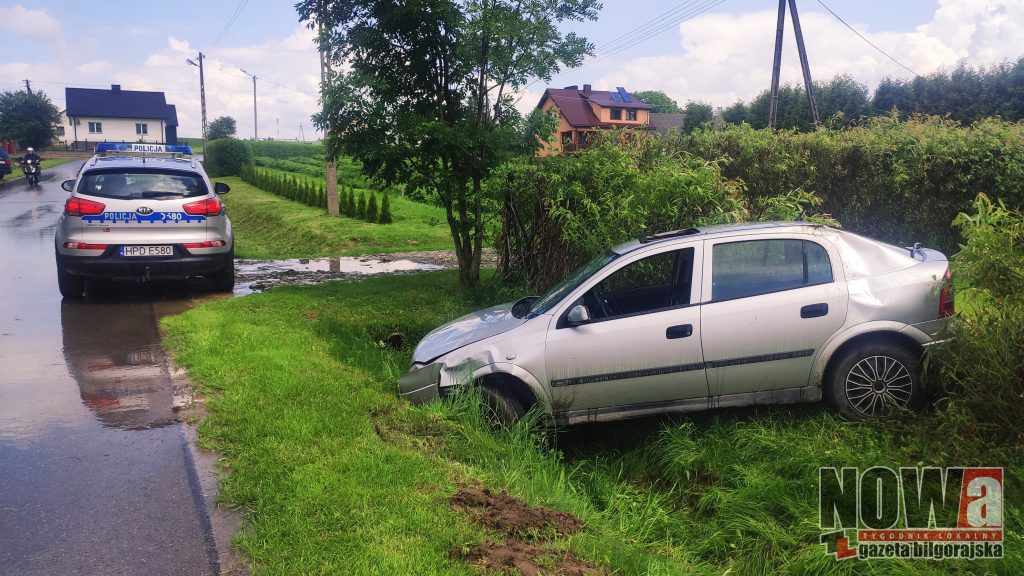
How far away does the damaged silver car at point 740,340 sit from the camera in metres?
5.38

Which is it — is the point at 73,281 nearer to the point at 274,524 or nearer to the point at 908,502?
the point at 274,524

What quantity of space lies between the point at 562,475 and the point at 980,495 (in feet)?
7.65

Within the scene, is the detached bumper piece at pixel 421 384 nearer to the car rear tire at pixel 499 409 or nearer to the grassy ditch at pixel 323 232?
the car rear tire at pixel 499 409

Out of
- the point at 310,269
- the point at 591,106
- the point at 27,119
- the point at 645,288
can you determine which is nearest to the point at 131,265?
the point at 310,269

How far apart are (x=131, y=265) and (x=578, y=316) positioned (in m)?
6.93

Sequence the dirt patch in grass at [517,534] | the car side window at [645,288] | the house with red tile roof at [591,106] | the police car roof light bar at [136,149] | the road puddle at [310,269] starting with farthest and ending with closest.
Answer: the house with red tile roof at [591,106] → the police car roof light bar at [136,149] → the road puddle at [310,269] → the car side window at [645,288] → the dirt patch in grass at [517,534]

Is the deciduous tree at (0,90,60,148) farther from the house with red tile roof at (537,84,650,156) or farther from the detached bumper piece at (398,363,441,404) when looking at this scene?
the detached bumper piece at (398,363,441,404)

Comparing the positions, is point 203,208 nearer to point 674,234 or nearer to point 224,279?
point 224,279

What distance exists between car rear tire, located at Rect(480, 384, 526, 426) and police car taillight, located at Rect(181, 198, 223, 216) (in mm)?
6276

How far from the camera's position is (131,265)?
9812mm

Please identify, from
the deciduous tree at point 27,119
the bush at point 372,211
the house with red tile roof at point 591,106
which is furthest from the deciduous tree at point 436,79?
the deciduous tree at point 27,119

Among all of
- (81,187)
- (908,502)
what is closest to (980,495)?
(908,502)

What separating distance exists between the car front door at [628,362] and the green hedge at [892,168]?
5074 millimetres

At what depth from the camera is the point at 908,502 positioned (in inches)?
169
